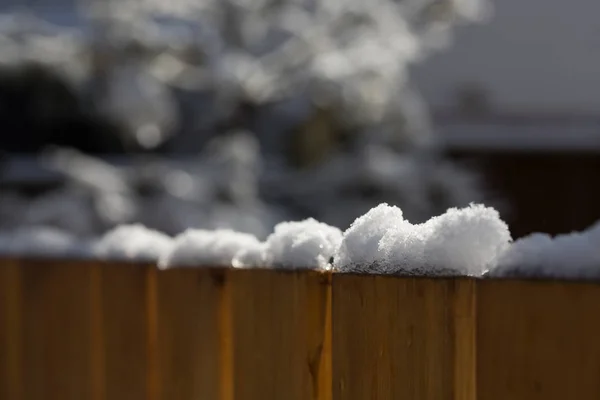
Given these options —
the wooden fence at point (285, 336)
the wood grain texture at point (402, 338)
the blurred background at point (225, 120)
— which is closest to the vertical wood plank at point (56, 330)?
the wooden fence at point (285, 336)

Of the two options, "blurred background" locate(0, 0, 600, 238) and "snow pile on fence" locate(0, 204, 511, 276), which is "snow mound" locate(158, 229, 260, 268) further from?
"blurred background" locate(0, 0, 600, 238)

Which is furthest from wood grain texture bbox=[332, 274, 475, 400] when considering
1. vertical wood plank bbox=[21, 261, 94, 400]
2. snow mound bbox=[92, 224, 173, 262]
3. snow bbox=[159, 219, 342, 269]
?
vertical wood plank bbox=[21, 261, 94, 400]

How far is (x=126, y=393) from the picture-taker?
1536 mm

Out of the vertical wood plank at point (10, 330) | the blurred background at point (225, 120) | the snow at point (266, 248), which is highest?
the blurred background at point (225, 120)

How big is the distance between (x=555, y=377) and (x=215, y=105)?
390cm

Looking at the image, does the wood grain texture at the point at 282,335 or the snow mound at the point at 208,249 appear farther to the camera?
the snow mound at the point at 208,249

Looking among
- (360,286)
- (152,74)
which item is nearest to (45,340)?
(360,286)

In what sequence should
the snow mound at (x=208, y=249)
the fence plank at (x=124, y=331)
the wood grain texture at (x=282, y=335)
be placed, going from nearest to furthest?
the wood grain texture at (x=282, y=335) < the snow mound at (x=208, y=249) < the fence plank at (x=124, y=331)

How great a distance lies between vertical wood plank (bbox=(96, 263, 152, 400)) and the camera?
1506 mm

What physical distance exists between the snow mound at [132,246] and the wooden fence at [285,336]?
4 cm

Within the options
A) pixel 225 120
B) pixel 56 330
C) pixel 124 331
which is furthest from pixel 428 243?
pixel 225 120

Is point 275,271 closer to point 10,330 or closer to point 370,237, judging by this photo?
point 370,237

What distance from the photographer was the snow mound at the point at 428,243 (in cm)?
91

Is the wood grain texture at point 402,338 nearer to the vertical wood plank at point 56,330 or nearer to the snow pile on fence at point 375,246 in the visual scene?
the snow pile on fence at point 375,246
